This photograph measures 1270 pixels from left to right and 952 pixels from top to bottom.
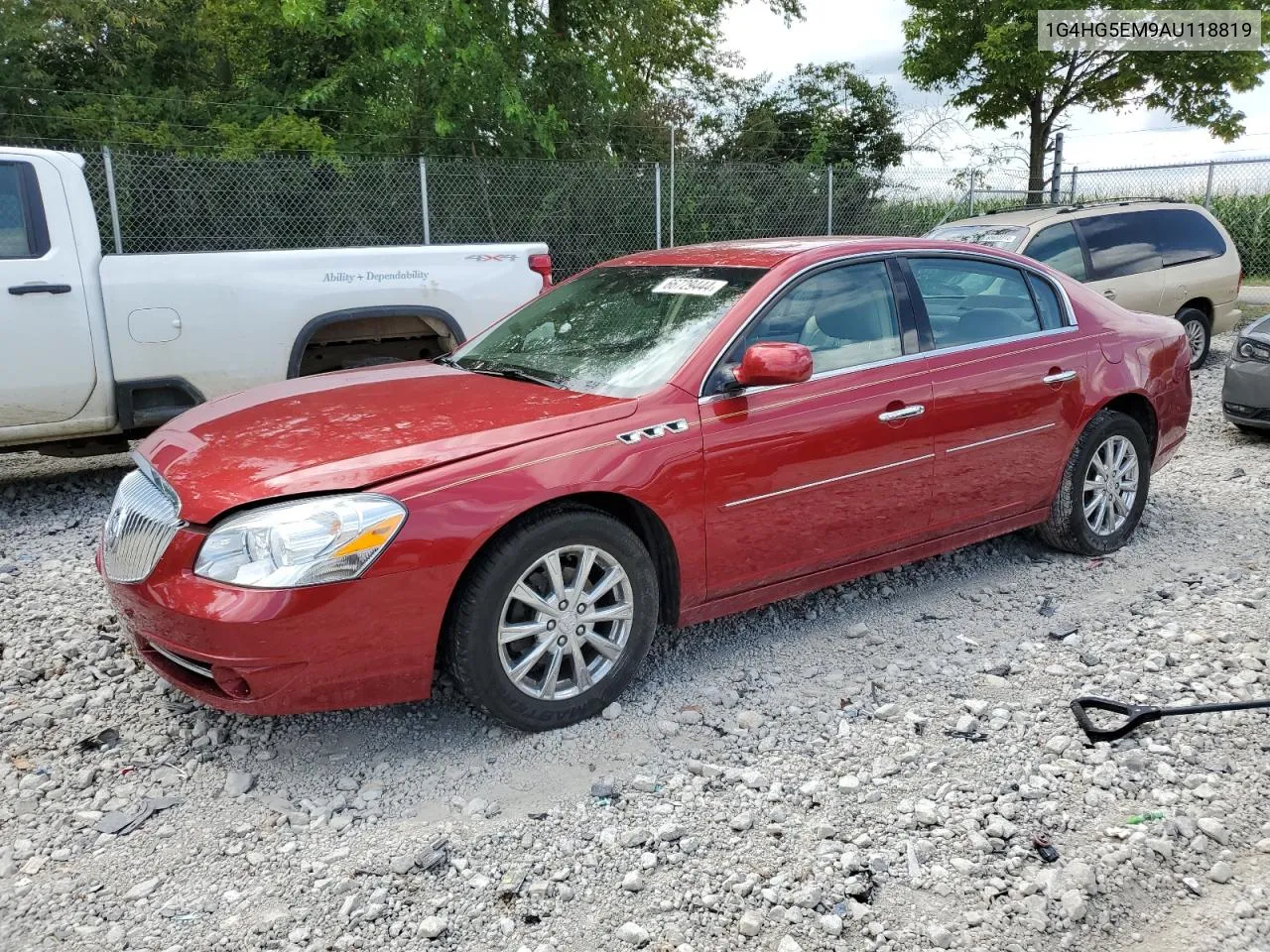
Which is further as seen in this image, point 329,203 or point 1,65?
point 1,65

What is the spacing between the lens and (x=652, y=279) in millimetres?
4430

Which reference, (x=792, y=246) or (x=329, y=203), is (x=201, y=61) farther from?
(x=792, y=246)

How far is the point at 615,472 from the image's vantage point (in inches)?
136

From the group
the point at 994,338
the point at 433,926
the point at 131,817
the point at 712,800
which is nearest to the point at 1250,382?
the point at 994,338

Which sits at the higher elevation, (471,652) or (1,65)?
(1,65)

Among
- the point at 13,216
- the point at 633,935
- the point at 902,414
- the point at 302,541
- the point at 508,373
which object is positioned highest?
the point at 13,216

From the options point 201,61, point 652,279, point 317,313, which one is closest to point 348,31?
point 201,61

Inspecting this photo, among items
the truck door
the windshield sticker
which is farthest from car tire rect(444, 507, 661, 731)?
the truck door

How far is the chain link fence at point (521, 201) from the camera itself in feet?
37.6

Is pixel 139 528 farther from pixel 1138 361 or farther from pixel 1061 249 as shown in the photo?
pixel 1061 249

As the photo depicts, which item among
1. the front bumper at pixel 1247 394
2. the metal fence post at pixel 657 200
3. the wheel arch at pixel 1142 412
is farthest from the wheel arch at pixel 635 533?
the metal fence post at pixel 657 200

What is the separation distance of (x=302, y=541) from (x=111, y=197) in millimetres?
9202

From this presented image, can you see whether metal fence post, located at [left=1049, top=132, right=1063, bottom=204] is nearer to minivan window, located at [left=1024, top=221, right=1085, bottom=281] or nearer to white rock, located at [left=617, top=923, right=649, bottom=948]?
minivan window, located at [left=1024, top=221, right=1085, bottom=281]

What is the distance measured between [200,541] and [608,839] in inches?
58.9
